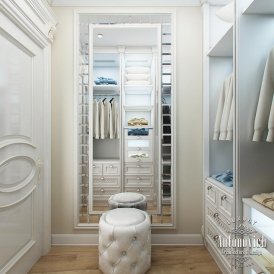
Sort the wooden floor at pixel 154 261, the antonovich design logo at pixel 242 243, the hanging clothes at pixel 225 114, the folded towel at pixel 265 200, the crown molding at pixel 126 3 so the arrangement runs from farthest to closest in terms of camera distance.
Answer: the crown molding at pixel 126 3
the wooden floor at pixel 154 261
the hanging clothes at pixel 225 114
the antonovich design logo at pixel 242 243
the folded towel at pixel 265 200

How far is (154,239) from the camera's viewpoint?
2738 mm

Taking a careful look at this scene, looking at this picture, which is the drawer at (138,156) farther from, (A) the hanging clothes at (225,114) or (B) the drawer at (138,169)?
(A) the hanging clothes at (225,114)

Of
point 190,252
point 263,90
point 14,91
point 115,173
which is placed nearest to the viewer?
point 263,90

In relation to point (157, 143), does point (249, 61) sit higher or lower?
higher

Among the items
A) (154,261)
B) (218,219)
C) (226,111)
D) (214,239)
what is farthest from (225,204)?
(154,261)

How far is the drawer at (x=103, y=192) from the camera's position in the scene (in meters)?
2.75

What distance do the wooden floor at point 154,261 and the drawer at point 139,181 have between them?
63 centimetres

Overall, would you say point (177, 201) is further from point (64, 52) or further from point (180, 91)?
point (64, 52)

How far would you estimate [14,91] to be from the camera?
1.97 m

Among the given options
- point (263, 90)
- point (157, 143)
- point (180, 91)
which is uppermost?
point (180, 91)

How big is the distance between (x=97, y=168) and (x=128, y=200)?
0.47 m

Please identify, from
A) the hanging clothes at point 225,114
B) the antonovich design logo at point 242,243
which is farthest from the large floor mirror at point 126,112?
the antonovich design logo at point 242,243

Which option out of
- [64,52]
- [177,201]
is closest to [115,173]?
[177,201]

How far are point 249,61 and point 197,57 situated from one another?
1030mm
